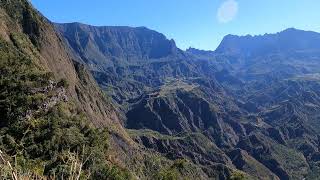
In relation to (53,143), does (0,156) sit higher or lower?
higher

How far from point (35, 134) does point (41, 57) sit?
213 ft

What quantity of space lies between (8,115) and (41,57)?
58411mm

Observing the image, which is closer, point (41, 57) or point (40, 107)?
point (40, 107)

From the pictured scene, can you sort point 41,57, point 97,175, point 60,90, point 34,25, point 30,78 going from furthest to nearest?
point 34,25 < point 41,57 < point 60,90 < point 30,78 < point 97,175

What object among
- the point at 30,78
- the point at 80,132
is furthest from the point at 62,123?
the point at 30,78

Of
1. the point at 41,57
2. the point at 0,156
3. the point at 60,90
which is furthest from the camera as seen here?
the point at 41,57

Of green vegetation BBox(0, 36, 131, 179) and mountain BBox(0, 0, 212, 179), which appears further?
green vegetation BBox(0, 36, 131, 179)

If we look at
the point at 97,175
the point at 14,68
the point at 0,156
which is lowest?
the point at 97,175

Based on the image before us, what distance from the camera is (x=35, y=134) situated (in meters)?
104

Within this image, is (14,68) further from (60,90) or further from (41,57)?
(41,57)

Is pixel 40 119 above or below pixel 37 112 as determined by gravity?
below

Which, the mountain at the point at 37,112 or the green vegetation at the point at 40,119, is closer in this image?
the mountain at the point at 37,112

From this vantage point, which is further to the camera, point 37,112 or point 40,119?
point 37,112

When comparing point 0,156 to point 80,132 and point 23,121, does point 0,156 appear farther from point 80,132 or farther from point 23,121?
point 80,132
